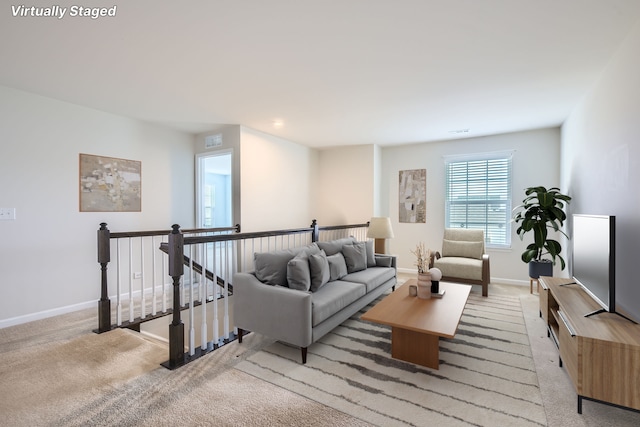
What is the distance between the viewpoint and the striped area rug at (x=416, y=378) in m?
1.85

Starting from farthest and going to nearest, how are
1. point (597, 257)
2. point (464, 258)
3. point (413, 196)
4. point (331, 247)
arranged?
point (413, 196)
point (464, 258)
point (331, 247)
point (597, 257)

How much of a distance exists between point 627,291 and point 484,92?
2.25 metres

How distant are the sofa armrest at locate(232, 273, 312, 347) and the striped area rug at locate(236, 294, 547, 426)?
226mm

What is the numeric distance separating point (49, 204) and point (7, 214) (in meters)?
0.37

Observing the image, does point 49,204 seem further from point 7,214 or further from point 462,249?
point 462,249

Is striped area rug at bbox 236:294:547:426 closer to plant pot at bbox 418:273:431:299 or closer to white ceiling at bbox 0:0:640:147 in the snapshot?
plant pot at bbox 418:273:431:299

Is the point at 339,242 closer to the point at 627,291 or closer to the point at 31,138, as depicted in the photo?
the point at 627,291

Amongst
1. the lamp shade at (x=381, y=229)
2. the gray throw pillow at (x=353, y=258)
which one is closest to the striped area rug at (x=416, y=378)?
the gray throw pillow at (x=353, y=258)

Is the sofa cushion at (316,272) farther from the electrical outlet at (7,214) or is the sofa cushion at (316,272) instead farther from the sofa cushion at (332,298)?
the electrical outlet at (7,214)

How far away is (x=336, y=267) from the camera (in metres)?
3.49

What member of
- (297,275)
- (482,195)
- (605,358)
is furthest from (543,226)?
(297,275)

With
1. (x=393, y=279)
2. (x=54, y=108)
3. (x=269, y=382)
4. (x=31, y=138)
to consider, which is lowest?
(x=269, y=382)

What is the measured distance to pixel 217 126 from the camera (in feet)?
15.3

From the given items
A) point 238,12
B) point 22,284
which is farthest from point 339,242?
point 22,284
